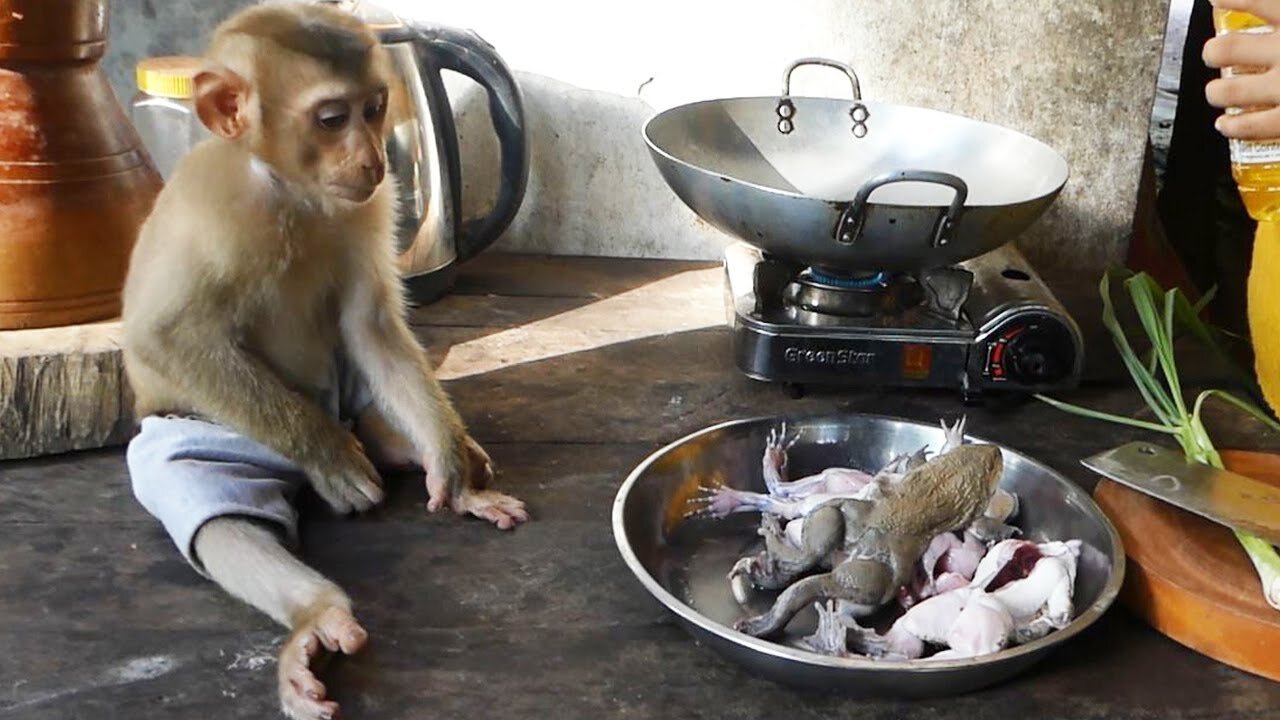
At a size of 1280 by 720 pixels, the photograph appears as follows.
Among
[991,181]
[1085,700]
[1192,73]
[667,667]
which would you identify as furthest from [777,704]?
[1192,73]

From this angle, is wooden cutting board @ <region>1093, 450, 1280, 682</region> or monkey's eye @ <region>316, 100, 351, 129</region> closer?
wooden cutting board @ <region>1093, 450, 1280, 682</region>

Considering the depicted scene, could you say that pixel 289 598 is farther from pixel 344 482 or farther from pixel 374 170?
pixel 374 170

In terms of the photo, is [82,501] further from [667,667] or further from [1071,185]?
[1071,185]

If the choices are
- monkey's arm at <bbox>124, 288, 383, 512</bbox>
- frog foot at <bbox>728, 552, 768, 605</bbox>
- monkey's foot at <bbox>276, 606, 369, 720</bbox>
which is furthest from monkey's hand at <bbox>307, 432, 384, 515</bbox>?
frog foot at <bbox>728, 552, 768, 605</bbox>

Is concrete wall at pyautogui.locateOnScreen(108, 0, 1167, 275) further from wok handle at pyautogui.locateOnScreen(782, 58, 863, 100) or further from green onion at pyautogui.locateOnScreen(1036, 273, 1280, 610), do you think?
green onion at pyautogui.locateOnScreen(1036, 273, 1280, 610)

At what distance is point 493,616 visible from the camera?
0.85 m

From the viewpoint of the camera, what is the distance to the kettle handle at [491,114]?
4.35ft

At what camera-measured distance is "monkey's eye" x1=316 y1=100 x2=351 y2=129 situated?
92 cm

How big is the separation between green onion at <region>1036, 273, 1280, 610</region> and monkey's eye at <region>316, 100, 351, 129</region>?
67 centimetres

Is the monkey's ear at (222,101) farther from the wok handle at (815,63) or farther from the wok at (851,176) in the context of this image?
the wok handle at (815,63)

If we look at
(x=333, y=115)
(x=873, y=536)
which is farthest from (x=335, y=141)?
(x=873, y=536)

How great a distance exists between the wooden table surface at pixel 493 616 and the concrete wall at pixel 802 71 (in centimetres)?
47

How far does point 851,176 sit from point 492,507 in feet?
2.04

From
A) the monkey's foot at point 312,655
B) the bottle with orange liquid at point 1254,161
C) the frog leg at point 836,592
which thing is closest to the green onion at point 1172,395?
the bottle with orange liquid at point 1254,161
